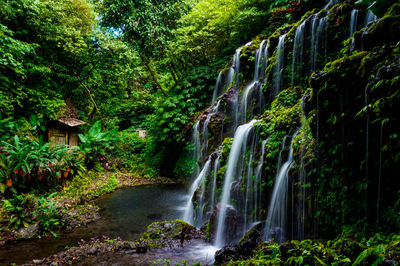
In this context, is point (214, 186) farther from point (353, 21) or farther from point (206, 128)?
point (353, 21)

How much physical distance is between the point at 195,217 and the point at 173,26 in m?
14.3

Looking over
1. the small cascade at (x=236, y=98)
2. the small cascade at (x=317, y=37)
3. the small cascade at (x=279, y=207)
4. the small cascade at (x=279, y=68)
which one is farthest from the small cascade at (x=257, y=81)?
the small cascade at (x=279, y=207)

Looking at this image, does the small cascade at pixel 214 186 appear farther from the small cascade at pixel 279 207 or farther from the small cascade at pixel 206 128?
the small cascade at pixel 206 128

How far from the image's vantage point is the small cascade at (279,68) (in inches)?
310

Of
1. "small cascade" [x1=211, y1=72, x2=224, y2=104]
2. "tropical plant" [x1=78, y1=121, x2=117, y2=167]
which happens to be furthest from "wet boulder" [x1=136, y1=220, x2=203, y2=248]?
"small cascade" [x1=211, y1=72, x2=224, y2=104]

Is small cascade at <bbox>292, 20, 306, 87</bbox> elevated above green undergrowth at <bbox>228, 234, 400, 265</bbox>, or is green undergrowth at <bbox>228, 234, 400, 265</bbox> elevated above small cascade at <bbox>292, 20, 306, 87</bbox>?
small cascade at <bbox>292, 20, 306, 87</bbox>

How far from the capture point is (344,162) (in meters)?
3.58

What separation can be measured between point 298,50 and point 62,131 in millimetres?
13282

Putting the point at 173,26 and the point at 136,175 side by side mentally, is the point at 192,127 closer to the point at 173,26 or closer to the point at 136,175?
the point at 136,175

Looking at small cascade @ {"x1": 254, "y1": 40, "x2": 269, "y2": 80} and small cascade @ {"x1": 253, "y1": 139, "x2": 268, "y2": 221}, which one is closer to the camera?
small cascade @ {"x1": 253, "y1": 139, "x2": 268, "y2": 221}

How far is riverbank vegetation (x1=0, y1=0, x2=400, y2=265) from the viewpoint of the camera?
3143mm

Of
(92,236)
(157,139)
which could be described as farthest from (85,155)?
(92,236)

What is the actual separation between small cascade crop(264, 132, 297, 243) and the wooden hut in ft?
40.7

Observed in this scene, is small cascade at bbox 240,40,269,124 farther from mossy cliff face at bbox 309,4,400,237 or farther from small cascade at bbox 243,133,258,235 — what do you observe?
mossy cliff face at bbox 309,4,400,237
